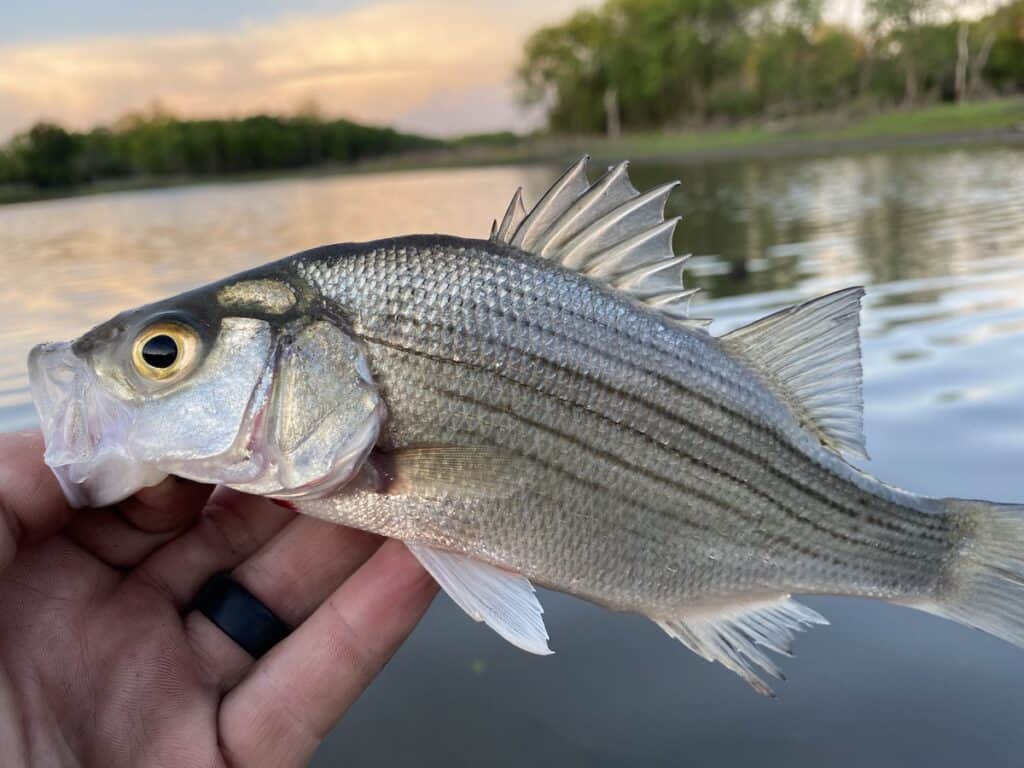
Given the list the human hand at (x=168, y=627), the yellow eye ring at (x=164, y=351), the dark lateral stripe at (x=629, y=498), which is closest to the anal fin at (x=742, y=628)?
the dark lateral stripe at (x=629, y=498)

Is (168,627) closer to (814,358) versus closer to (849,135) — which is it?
(814,358)

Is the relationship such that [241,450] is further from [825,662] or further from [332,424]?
[825,662]

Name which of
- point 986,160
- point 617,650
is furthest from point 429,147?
point 617,650

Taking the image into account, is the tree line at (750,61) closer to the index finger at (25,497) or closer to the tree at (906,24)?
the tree at (906,24)

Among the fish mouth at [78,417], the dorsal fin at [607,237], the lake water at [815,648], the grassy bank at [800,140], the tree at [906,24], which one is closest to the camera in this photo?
the fish mouth at [78,417]

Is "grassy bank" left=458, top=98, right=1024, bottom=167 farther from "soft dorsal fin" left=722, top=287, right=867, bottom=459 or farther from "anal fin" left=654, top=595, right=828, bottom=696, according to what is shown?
"anal fin" left=654, top=595, right=828, bottom=696

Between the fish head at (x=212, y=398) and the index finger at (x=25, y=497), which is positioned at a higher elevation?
the fish head at (x=212, y=398)

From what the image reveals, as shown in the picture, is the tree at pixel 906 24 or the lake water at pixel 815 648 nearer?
the lake water at pixel 815 648
